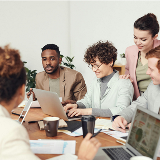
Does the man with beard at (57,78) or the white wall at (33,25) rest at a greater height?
the white wall at (33,25)


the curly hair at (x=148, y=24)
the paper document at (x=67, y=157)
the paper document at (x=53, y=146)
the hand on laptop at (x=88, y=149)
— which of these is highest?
the curly hair at (x=148, y=24)

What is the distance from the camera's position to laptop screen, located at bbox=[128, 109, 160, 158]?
87 cm

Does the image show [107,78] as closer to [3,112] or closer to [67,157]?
[67,157]

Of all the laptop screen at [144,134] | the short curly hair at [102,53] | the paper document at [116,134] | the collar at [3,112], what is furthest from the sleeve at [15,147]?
the short curly hair at [102,53]

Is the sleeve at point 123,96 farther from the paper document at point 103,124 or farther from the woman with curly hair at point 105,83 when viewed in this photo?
the paper document at point 103,124

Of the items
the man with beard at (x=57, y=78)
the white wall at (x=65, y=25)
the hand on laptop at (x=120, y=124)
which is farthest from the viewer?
the white wall at (x=65, y=25)

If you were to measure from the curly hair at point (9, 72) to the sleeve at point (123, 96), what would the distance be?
1.04 metres

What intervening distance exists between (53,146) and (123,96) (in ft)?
2.95

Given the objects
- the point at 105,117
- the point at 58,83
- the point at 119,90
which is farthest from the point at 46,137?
the point at 58,83

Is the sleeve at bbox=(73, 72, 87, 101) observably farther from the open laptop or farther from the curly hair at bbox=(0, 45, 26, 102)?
the curly hair at bbox=(0, 45, 26, 102)

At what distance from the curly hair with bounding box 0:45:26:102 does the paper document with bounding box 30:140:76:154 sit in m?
0.38

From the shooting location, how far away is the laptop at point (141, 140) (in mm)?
870

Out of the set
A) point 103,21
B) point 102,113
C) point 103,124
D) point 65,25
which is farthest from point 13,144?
point 65,25

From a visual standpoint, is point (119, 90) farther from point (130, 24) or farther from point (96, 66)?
point (130, 24)
